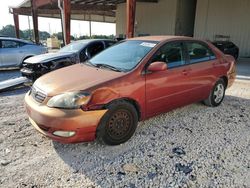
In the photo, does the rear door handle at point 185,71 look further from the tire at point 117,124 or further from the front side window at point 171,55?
the tire at point 117,124

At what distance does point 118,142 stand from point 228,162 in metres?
1.49

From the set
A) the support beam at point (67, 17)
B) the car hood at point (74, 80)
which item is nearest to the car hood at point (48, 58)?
the car hood at point (74, 80)

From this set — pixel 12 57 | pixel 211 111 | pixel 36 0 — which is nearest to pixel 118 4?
pixel 36 0

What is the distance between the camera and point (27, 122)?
4.36 m

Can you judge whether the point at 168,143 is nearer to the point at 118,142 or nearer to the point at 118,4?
the point at 118,142

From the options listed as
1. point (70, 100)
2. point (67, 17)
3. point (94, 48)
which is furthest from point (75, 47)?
point (67, 17)

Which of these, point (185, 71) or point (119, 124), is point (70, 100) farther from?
point (185, 71)

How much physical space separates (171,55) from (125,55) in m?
0.81

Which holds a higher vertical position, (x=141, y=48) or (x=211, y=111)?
(x=141, y=48)

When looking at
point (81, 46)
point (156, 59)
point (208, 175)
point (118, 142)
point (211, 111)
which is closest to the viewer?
point (208, 175)

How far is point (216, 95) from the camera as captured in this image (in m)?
5.21

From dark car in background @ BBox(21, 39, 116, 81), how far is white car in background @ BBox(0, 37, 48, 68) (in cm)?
273

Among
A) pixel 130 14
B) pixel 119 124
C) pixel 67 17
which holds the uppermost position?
pixel 130 14

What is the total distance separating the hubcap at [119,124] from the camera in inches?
131
